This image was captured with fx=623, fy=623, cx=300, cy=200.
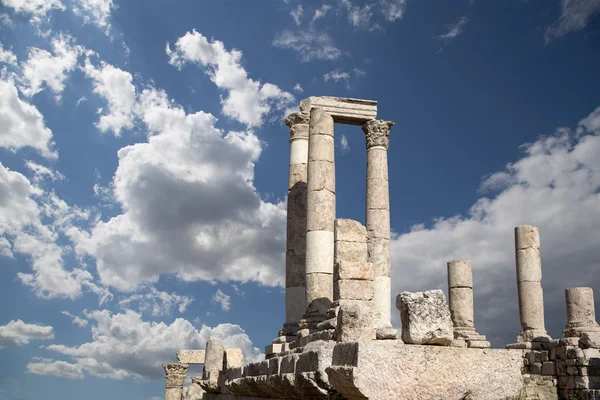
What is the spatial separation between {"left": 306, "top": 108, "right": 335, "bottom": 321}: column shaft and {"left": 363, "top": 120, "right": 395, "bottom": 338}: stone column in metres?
2.85

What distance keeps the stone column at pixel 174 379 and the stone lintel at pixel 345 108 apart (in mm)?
11532

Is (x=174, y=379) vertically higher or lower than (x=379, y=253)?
lower

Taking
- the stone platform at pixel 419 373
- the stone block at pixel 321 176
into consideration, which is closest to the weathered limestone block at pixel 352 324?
the stone platform at pixel 419 373

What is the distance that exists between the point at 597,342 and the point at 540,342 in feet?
9.72

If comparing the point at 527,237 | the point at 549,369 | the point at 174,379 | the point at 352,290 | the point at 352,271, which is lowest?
the point at 174,379

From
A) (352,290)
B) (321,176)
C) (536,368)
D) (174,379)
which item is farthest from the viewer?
(174,379)

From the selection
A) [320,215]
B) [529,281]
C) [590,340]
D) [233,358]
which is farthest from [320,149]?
[529,281]

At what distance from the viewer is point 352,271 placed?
1391 centimetres

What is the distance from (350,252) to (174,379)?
13010 millimetres

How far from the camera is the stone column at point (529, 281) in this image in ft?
73.2

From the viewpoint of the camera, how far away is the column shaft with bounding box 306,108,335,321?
56.0ft

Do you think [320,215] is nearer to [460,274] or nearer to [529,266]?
[460,274]

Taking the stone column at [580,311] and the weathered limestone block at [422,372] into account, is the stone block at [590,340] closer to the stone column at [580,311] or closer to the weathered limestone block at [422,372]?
the stone column at [580,311]

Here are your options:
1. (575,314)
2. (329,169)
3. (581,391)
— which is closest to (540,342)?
(575,314)
